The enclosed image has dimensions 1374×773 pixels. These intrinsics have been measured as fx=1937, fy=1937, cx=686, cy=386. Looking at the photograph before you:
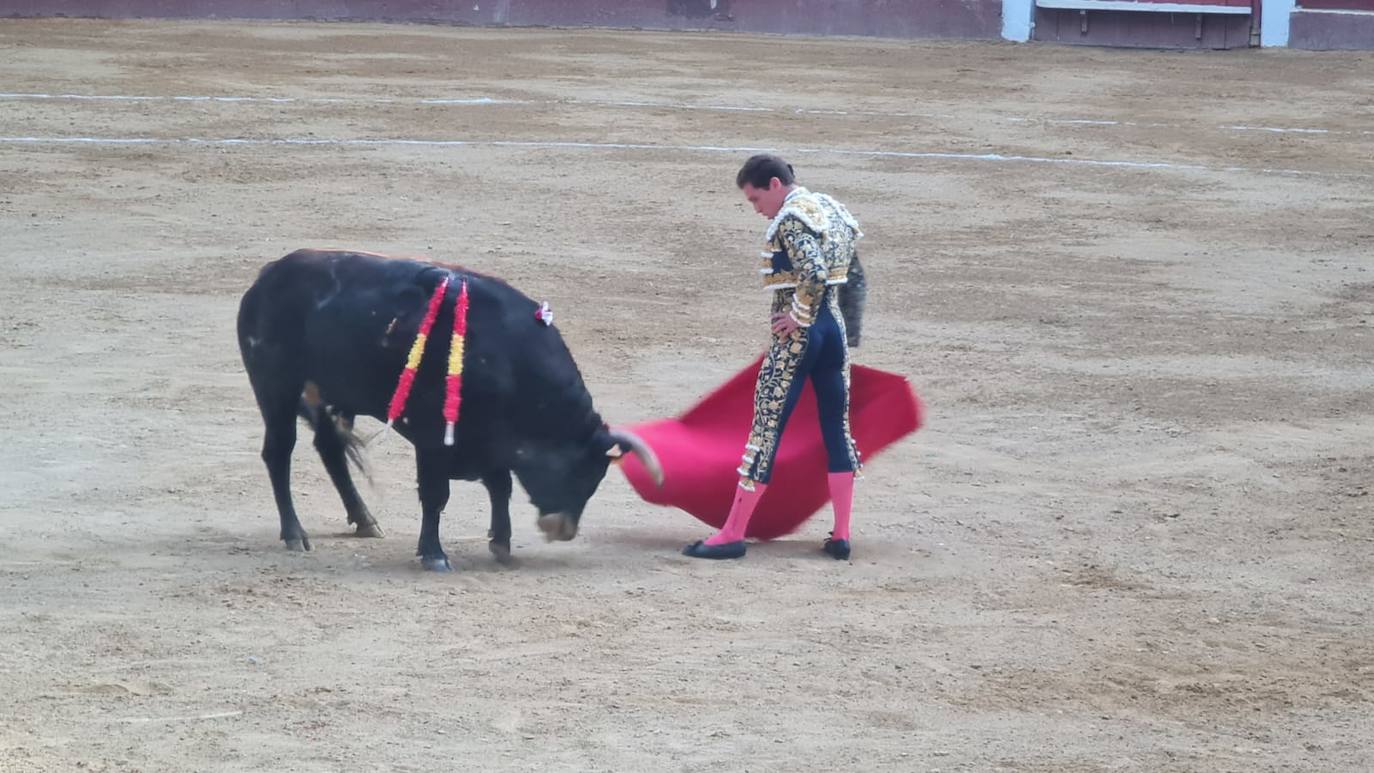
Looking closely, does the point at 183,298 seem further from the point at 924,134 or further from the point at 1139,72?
the point at 1139,72

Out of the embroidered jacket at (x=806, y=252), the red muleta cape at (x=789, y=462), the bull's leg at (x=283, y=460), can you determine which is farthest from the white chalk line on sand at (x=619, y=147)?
the embroidered jacket at (x=806, y=252)

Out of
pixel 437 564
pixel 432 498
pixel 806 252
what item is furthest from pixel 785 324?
pixel 437 564

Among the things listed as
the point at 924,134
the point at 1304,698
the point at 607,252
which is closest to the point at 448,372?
the point at 1304,698

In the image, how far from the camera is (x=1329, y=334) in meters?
10.1

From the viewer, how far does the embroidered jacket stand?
19.6 feet

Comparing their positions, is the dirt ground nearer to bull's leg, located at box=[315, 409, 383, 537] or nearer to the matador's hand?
bull's leg, located at box=[315, 409, 383, 537]

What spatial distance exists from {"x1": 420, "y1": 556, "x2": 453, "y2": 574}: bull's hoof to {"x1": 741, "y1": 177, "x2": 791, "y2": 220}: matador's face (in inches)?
58.8

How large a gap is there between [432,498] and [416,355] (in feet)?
1.52

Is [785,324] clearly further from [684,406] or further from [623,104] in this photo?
[623,104]

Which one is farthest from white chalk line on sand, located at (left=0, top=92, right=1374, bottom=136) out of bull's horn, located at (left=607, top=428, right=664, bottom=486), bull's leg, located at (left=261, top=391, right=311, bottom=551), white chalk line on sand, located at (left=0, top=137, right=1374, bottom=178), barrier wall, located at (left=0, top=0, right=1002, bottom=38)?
bull's horn, located at (left=607, top=428, right=664, bottom=486)

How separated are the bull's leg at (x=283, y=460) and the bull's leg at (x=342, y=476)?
0.50 ft

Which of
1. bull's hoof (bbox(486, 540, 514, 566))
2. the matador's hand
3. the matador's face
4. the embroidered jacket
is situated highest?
the matador's face

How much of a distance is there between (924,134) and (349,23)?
27.2 ft

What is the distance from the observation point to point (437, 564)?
6.14 meters
